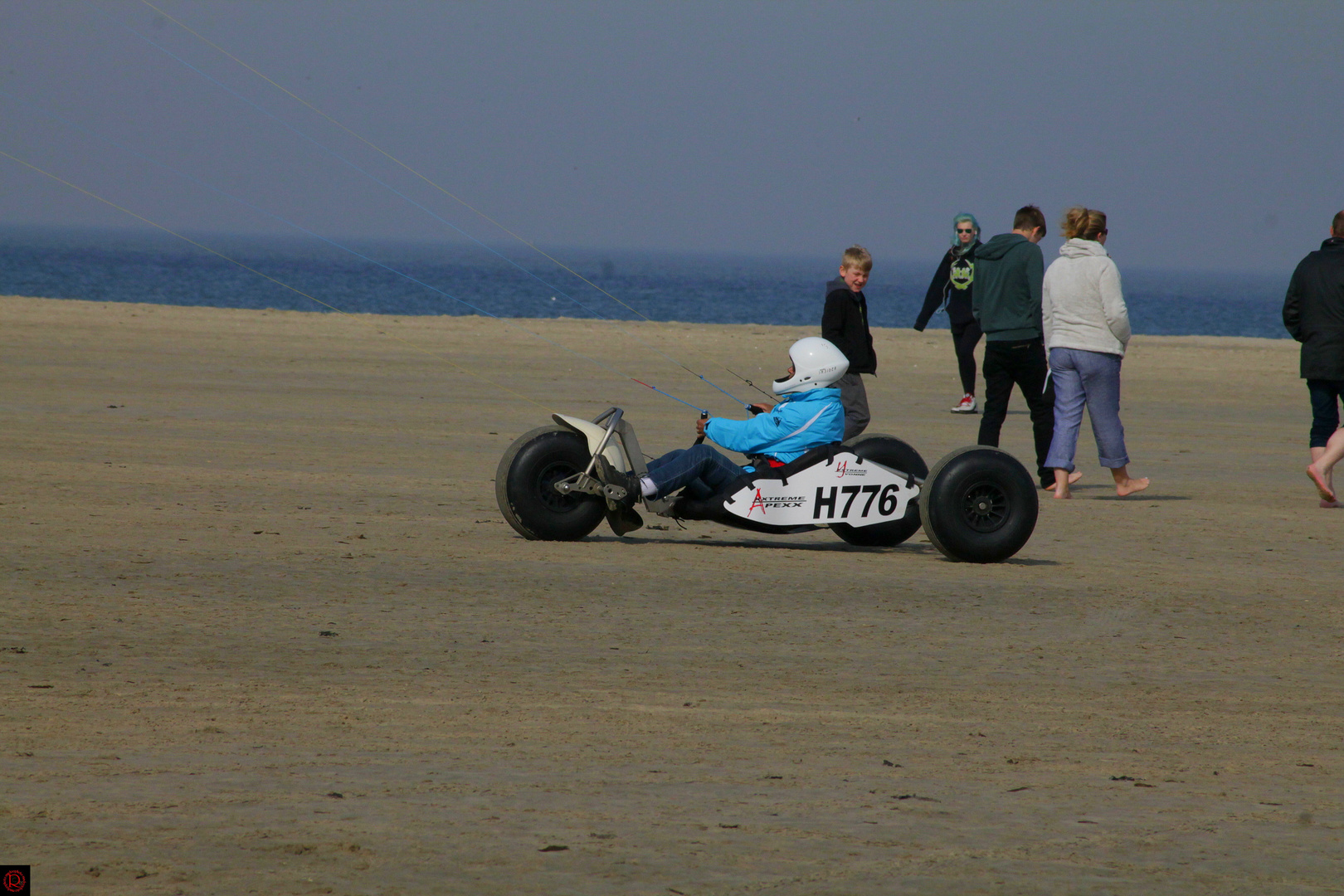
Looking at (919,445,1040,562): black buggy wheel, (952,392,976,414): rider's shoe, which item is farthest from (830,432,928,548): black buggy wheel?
(952,392,976,414): rider's shoe

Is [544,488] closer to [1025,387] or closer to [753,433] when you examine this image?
[753,433]

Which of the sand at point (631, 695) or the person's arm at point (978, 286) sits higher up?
the person's arm at point (978, 286)

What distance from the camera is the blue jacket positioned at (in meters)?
8.70

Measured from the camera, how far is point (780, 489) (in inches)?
336

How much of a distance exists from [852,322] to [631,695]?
5915 millimetres

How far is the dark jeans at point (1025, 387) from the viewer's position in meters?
11.4

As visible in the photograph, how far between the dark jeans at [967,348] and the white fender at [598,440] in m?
8.45

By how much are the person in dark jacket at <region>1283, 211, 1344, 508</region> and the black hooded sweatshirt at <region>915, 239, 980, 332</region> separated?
449 cm

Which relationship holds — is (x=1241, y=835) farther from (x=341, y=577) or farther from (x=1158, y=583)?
(x=341, y=577)

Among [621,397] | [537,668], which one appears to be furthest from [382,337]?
[537,668]

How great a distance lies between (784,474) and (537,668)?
296cm

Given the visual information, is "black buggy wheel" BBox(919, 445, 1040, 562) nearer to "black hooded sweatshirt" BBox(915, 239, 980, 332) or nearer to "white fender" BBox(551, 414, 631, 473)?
"white fender" BBox(551, 414, 631, 473)

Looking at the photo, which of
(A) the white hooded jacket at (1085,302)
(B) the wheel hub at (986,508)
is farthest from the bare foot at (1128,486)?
(B) the wheel hub at (986,508)

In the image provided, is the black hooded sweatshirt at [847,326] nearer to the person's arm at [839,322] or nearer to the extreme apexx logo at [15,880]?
the person's arm at [839,322]
